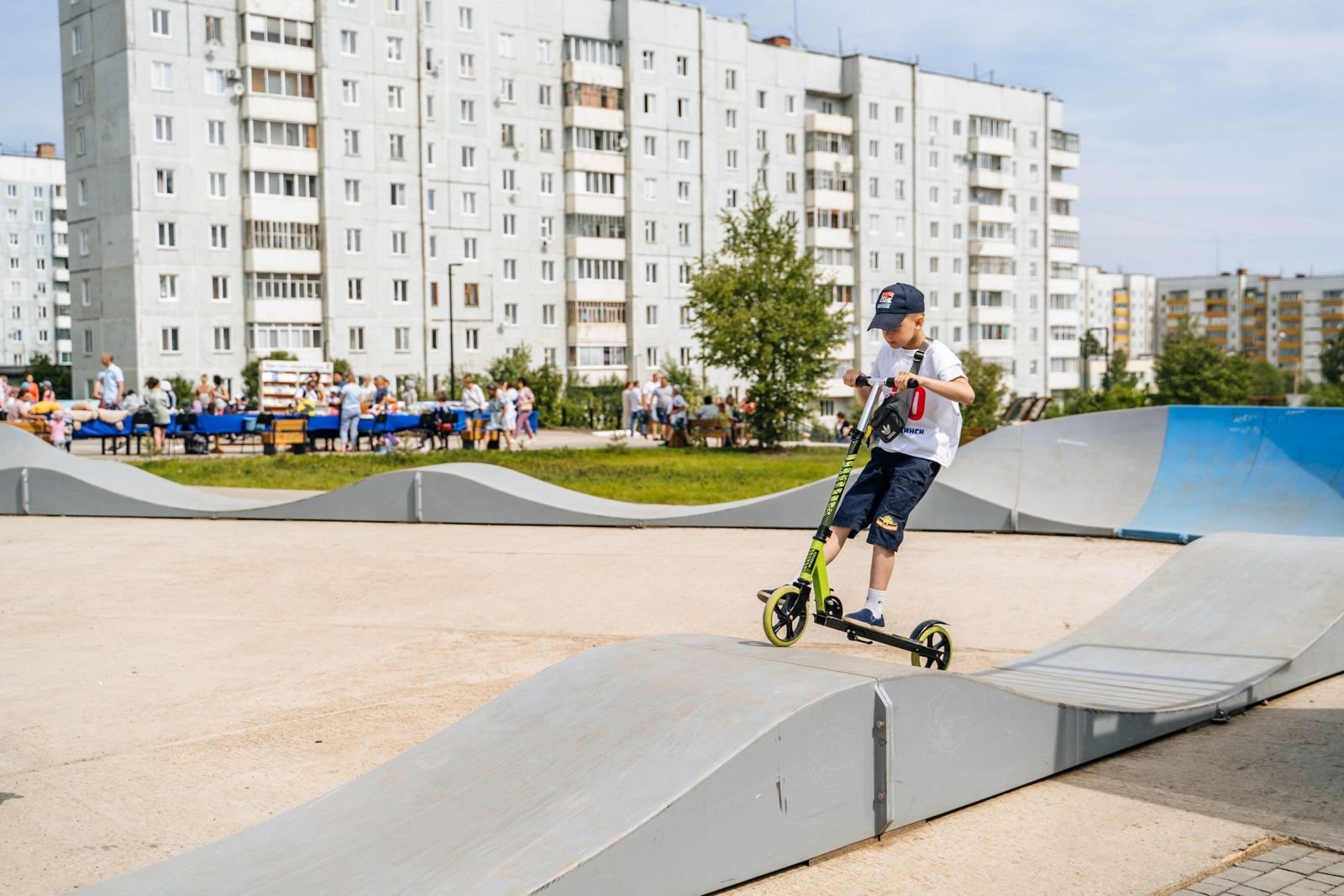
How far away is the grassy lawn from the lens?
64.6 ft

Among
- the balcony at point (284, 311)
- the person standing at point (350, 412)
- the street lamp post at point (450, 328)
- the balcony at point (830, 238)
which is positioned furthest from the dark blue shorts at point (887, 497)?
the balcony at point (830, 238)

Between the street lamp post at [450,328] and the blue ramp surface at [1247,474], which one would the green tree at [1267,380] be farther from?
A: the blue ramp surface at [1247,474]

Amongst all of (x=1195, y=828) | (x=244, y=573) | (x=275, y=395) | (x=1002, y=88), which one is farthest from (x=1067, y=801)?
(x=1002, y=88)

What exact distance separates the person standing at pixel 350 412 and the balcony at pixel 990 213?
7613cm

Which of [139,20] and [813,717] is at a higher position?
[139,20]

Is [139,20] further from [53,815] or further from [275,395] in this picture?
[53,815]

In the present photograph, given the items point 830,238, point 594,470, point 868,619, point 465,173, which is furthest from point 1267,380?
point 868,619

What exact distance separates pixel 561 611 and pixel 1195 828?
4.88m

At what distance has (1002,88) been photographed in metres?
99.2

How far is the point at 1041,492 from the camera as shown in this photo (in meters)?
13.1

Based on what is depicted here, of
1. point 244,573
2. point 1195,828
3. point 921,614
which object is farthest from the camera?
point 244,573

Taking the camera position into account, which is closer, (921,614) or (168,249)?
(921,614)

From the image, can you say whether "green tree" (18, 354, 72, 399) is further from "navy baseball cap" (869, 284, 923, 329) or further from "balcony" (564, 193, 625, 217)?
"navy baseball cap" (869, 284, 923, 329)

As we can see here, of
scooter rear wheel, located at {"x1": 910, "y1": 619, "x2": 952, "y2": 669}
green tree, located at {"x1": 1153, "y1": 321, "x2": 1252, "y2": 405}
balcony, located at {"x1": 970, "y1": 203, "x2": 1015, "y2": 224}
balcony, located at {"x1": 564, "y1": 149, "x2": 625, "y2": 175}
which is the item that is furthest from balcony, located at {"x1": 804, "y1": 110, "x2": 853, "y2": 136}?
scooter rear wheel, located at {"x1": 910, "y1": 619, "x2": 952, "y2": 669}
